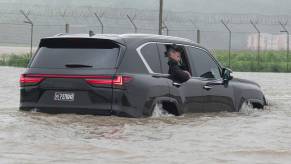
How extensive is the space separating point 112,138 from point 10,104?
769 cm

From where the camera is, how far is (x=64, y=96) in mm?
12250

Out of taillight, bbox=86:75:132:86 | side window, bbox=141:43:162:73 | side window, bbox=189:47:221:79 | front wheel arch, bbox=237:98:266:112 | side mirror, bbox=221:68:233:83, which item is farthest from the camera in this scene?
front wheel arch, bbox=237:98:266:112

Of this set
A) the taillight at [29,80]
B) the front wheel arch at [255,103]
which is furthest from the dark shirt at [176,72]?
the front wheel arch at [255,103]

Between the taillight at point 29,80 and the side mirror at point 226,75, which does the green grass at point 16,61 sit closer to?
the side mirror at point 226,75

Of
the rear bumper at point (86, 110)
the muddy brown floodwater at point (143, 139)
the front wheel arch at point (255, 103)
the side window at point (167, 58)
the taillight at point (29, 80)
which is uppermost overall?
the side window at point (167, 58)

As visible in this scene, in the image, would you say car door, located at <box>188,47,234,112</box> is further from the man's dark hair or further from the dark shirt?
the dark shirt

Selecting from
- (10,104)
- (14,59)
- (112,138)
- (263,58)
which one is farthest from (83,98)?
(263,58)

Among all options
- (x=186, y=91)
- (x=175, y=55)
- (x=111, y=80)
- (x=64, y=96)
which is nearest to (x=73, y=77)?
(x=64, y=96)

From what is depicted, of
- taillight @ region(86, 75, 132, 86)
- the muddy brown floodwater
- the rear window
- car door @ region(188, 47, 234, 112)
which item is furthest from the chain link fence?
taillight @ region(86, 75, 132, 86)

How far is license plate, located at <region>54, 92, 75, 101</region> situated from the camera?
12.2 m

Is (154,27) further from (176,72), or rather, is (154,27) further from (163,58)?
(176,72)

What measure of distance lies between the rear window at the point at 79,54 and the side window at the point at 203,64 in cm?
174

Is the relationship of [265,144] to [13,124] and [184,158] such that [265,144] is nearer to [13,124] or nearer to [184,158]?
[184,158]

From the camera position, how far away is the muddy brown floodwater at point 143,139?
387 inches
